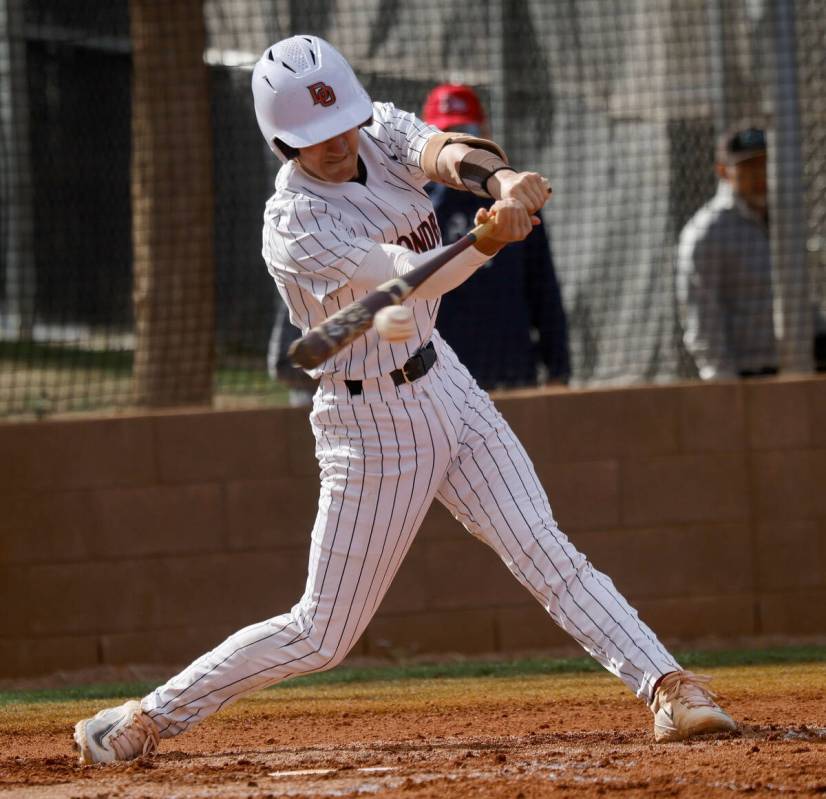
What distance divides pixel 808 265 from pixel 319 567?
12.4 ft

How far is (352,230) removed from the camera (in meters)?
3.80

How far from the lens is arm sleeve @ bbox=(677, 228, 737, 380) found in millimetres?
6746

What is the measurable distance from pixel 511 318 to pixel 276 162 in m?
2.83

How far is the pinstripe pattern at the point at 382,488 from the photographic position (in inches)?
152

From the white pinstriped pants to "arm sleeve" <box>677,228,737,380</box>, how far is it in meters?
2.88

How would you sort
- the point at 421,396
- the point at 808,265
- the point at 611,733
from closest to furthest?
the point at 421,396
the point at 611,733
the point at 808,265

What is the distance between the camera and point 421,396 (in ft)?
12.8

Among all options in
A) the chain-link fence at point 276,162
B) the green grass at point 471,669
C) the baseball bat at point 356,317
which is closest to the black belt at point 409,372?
the baseball bat at point 356,317

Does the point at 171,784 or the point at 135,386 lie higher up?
the point at 135,386

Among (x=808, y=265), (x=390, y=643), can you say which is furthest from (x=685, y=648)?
(x=808, y=265)

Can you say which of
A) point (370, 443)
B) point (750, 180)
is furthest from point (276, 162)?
point (370, 443)

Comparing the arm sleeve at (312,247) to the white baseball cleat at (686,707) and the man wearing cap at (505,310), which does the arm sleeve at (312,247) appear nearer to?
the white baseball cleat at (686,707)

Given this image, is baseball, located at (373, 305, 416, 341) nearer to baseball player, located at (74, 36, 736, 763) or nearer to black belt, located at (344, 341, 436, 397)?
baseball player, located at (74, 36, 736, 763)

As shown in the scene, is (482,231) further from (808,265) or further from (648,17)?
(648,17)
